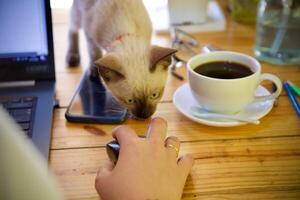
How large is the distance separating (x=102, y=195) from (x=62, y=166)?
0.13 m

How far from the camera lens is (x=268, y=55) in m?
1.00

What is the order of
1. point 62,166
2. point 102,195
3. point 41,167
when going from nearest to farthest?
point 41,167 < point 102,195 < point 62,166

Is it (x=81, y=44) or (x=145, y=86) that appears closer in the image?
(x=145, y=86)

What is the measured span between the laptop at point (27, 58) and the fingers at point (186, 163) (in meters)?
0.27

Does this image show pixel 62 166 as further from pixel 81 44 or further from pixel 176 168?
pixel 81 44

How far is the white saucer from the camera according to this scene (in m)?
0.76

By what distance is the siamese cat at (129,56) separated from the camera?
2.69 ft

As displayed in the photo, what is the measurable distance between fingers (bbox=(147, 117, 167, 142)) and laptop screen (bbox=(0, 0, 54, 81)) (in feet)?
1.00

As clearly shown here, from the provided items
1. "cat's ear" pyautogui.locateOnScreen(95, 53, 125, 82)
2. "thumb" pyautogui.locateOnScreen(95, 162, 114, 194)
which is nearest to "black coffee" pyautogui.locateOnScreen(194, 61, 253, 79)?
"cat's ear" pyautogui.locateOnScreen(95, 53, 125, 82)

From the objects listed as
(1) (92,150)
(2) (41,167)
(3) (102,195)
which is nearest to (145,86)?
(1) (92,150)

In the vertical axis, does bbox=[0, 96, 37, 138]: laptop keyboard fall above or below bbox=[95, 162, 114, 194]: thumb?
above

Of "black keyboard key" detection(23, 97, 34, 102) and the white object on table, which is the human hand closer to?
"black keyboard key" detection(23, 97, 34, 102)

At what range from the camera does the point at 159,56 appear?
2.68 feet

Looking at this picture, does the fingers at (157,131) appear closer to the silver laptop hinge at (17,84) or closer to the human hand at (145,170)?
the human hand at (145,170)
